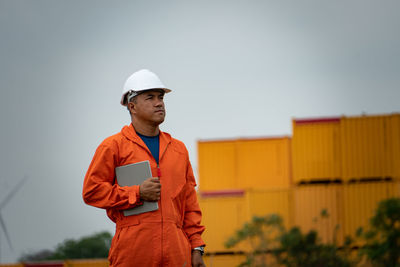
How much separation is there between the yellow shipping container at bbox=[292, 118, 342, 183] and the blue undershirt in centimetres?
1226

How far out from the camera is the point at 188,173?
3.92 m

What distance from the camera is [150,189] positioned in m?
3.52

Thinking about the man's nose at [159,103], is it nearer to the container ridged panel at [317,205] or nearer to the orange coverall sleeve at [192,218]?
the orange coverall sleeve at [192,218]

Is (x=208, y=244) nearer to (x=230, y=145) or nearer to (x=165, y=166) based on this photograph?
(x=230, y=145)

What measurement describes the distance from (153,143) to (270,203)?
13301 millimetres

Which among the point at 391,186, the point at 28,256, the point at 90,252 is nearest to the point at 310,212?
the point at 391,186

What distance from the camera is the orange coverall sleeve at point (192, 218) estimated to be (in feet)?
12.7

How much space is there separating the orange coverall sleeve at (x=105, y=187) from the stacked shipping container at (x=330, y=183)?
1251 cm

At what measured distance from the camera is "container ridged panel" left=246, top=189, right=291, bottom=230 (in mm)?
16500

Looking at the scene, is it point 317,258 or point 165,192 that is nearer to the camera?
point 165,192

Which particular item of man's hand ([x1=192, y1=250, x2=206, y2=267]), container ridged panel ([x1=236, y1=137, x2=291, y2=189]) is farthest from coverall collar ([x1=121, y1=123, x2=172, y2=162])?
container ridged panel ([x1=236, y1=137, x2=291, y2=189])

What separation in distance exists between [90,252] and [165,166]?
2167 cm

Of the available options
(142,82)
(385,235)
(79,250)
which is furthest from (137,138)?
(79,250)

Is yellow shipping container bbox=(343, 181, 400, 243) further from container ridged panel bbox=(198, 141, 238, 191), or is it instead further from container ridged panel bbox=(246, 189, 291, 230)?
container ridged panel bbox=(198, 141, 238, 191)
